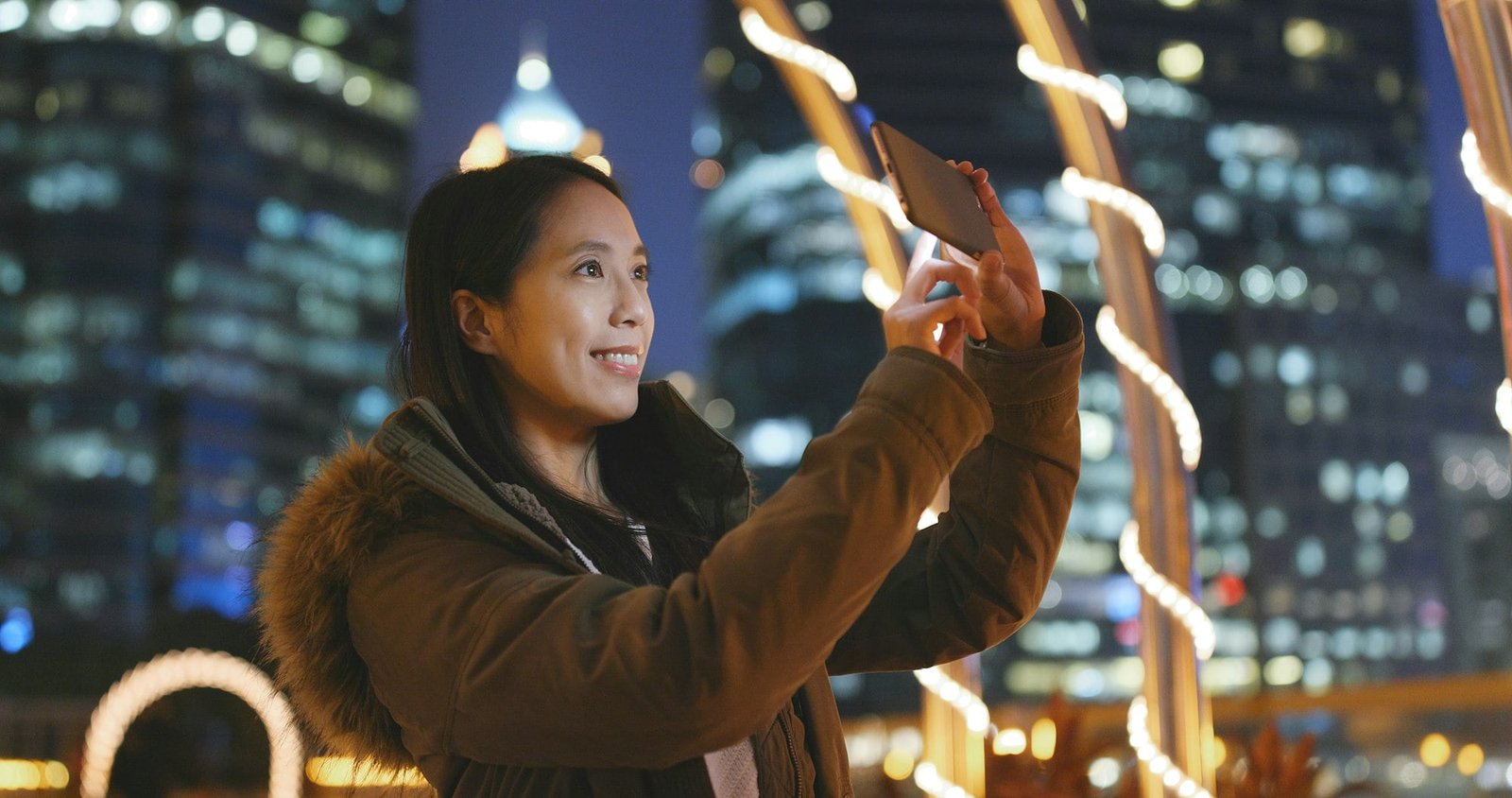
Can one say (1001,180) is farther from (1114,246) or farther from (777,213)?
(1114,246)

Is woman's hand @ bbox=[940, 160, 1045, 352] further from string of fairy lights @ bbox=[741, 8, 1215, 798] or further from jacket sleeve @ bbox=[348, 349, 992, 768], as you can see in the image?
string of fairy lights @ bbox=[741, 8, 1215, 798]

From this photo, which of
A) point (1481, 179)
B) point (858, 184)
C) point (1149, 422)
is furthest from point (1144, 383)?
point (1481, 179)

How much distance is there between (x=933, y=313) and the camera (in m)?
1.61

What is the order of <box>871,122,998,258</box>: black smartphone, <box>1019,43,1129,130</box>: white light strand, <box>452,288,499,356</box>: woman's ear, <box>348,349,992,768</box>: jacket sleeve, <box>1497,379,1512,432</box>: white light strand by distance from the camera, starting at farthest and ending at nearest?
<box>1019,43,1129,130</box>: white light strand
<box>1497,379,1512,432</box>: white light strand
<box>452,288,499,356</box>: woman's ear
<box>871,122,998,258</box>: black smartphone
<box>348,349,992,768</box>: jacket sleeve

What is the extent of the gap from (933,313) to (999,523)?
0.45 meters

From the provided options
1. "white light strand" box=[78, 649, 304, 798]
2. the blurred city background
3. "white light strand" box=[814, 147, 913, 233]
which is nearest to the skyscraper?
the blurred city background

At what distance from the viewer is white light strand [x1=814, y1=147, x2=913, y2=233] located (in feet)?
16.7

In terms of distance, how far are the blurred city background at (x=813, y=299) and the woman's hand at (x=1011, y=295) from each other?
170 feet

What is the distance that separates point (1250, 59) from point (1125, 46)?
8.82 m

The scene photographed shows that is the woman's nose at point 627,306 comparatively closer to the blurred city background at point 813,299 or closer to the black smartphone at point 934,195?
the black smartphone at point 934,195

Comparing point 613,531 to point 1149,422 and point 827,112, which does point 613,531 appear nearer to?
point 1149,422

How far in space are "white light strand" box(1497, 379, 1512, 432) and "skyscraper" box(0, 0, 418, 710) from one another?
208 ft

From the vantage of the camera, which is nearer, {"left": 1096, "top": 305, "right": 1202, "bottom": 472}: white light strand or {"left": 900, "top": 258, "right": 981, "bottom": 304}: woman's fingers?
{"left": 900, "top": 258, "right": 981, "bottom": 304}: woman's fingers

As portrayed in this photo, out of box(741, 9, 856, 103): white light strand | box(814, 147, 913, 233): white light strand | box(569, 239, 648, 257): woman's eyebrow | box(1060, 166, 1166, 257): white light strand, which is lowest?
box(569, 239, 648, 257): woman's eyebrow
